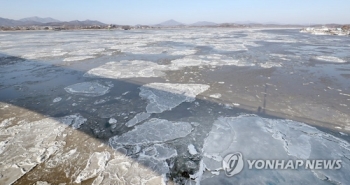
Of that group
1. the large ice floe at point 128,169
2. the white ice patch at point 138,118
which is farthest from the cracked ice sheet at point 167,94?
the large ice floe at point 128,169

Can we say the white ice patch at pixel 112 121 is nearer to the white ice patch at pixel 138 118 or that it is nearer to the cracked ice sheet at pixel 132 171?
the white ice patch at pixel 138 118

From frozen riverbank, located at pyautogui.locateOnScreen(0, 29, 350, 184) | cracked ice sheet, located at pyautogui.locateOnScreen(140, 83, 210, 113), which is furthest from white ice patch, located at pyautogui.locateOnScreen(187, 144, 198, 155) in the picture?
cracked ice sheet, located at pyautogui.locateOnScreen(140, 83, 210, 113)

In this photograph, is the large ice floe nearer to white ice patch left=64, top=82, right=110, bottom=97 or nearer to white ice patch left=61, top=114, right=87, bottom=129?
white ice patch left=61, top=114, right=87, bottom=129

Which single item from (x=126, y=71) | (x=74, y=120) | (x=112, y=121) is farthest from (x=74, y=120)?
(x=126, y=71)

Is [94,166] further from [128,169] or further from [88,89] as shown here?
[88,89]

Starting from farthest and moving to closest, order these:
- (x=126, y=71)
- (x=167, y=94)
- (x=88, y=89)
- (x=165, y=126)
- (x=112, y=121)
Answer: (x=126, y=71), (x=88, y=89), (x=167, y=94), (x=112, y=121), (x=165, y=126)

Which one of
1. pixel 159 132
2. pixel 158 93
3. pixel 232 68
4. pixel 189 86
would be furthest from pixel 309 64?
pixel 159 132
